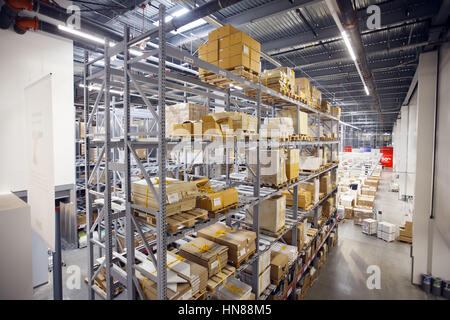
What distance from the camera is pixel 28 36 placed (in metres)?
4.95

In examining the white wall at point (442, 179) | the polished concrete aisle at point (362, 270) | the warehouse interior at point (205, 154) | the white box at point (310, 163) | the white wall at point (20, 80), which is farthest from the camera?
the white box at point (310, 163)

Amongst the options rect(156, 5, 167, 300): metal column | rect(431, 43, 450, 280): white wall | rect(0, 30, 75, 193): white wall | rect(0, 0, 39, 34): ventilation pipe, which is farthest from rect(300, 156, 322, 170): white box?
rect(0, 0, 39, 34): ventilation pipe

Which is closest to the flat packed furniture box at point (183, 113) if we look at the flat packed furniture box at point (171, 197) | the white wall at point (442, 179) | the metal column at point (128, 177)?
the metal column at point (128, 177)

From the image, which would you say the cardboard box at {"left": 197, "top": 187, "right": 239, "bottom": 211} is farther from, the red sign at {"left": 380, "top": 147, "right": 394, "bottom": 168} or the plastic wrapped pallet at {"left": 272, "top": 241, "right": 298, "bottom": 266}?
the red sign at {"left": 380, "top": 147, "right": 394, "bottom": 168}

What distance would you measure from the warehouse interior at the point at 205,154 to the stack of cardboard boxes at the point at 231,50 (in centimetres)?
3

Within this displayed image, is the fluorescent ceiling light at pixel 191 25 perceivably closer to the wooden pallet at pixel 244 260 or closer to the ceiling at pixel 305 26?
the ceiling at pixel 305 26

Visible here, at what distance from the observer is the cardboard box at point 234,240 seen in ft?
12.2

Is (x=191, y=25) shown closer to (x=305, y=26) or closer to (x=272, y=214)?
(x=305, y=26)

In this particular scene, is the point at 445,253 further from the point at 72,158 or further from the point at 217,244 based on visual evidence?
the point at 72,158

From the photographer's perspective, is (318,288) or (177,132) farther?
(318,288)

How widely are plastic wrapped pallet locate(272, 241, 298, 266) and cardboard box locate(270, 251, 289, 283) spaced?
231 millimetres
